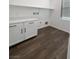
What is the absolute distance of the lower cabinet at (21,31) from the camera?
5.92 feet

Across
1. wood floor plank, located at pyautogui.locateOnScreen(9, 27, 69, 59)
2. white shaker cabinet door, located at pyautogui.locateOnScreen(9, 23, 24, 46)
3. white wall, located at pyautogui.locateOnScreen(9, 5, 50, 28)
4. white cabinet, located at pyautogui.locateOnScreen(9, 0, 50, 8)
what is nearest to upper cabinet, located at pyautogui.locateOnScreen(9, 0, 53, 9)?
white cabinet, located at pyautogui.locateOnScreen(9, 0, 50, 8)

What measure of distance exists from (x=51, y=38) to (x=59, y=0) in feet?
2.59

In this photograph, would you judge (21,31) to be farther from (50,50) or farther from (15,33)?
(50,50)

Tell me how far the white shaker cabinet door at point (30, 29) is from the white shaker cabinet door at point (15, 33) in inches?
7.0

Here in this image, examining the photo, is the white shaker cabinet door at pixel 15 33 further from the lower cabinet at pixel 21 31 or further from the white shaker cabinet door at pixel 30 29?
the white shaker cabinet door at pixel 30 29

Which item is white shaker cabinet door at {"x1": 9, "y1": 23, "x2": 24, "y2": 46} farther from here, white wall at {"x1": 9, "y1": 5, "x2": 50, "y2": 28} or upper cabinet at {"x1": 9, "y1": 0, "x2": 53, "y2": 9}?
upper cabinet at {"x1": 9, "y1": 0, "x2": 53, "y2": 9}

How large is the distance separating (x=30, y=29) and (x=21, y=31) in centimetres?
36

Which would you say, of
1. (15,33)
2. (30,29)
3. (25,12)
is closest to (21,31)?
(15,33)

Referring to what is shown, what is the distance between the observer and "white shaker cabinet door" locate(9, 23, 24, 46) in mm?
1780

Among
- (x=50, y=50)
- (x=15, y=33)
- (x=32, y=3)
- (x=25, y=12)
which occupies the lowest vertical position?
(x=50, y=50)

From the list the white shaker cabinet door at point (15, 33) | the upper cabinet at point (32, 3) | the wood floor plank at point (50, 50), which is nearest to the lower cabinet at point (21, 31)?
the white shaker cabinet door at point (15, 33)

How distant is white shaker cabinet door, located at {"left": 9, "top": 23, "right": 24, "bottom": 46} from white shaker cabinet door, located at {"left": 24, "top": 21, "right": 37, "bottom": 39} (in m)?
0.18

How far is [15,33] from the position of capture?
1935 mm
